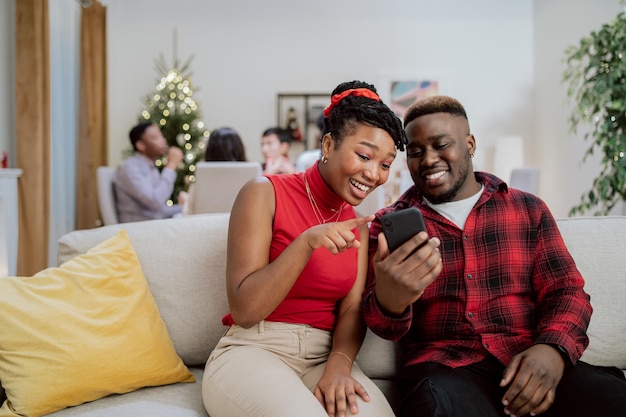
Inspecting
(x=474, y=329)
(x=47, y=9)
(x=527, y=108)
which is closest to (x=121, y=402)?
(x=474, y=329)

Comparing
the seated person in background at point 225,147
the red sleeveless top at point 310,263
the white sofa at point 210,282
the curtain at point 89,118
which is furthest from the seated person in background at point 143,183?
the red sleeveless top at point 310,263

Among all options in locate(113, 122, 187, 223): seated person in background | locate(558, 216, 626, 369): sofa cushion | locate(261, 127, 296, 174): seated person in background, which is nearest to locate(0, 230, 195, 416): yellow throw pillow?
locate(558, 216, 626, 369): sofa cushion

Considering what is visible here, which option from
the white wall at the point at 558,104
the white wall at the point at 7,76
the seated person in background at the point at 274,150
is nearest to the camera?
the white wall at the point at 7,76

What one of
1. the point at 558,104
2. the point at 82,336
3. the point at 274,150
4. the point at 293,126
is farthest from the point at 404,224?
the point at 293,126

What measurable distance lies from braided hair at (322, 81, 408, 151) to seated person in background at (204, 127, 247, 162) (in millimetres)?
2384

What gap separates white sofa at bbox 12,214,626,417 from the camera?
1.52 meters

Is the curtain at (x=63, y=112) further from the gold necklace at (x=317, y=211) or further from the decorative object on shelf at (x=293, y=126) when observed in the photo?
the gold necklace at (x=317, y=211)

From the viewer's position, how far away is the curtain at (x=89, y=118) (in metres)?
5.27

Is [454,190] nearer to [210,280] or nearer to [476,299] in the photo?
[476,299]

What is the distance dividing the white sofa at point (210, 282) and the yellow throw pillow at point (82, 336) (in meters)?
0.07

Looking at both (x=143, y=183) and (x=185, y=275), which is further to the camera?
(x=143, y=183)

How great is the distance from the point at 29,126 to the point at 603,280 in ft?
→ 12.8

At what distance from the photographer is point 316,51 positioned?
6.12 meters

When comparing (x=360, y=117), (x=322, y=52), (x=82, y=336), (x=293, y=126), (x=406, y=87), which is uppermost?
(x=322, y=52)
